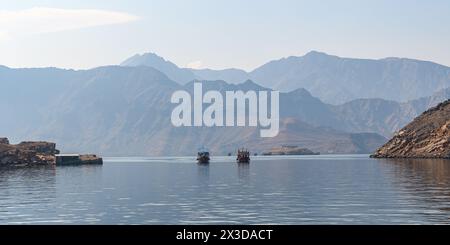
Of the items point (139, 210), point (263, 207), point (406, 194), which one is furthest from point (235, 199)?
point (406, 194)

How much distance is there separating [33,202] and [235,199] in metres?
31.2

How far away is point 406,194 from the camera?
9906 cm

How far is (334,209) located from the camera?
2987 inches
